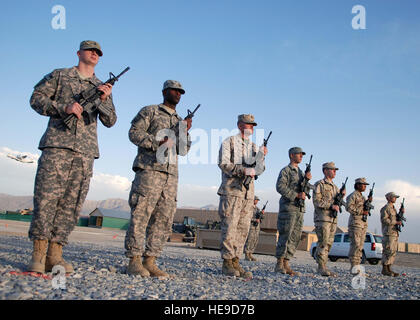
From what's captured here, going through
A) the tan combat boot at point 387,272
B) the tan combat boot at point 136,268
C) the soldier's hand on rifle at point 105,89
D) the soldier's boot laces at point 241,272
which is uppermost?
the soldier's hand on rifle at point 105,89

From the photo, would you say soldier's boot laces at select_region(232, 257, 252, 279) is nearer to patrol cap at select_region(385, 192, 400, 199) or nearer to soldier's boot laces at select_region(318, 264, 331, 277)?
soldier's boot laces at select_region(318, 264, 331, 277)

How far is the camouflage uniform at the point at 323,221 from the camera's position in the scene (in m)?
7.09

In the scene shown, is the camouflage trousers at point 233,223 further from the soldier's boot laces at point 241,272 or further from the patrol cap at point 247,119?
the patrol cap at point 247,119

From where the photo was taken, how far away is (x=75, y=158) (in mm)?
3951

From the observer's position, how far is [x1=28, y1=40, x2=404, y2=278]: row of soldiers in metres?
3.82

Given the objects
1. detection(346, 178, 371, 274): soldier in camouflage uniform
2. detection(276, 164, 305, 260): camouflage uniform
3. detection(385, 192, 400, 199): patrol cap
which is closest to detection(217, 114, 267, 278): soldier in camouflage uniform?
detection(276, 164, 305, 260): camouflage uniform

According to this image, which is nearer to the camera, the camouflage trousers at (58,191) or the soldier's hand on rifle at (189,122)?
the camouflage trousers at (58,191)

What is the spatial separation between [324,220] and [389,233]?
9.48 feet

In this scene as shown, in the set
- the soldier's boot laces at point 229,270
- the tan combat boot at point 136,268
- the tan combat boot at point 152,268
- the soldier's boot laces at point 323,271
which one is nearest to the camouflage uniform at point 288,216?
the soldier's boot laces at point 323,271

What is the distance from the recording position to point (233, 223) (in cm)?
528

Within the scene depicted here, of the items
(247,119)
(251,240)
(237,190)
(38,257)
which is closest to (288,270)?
(237,190)

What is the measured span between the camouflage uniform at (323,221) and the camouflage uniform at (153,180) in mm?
3757
